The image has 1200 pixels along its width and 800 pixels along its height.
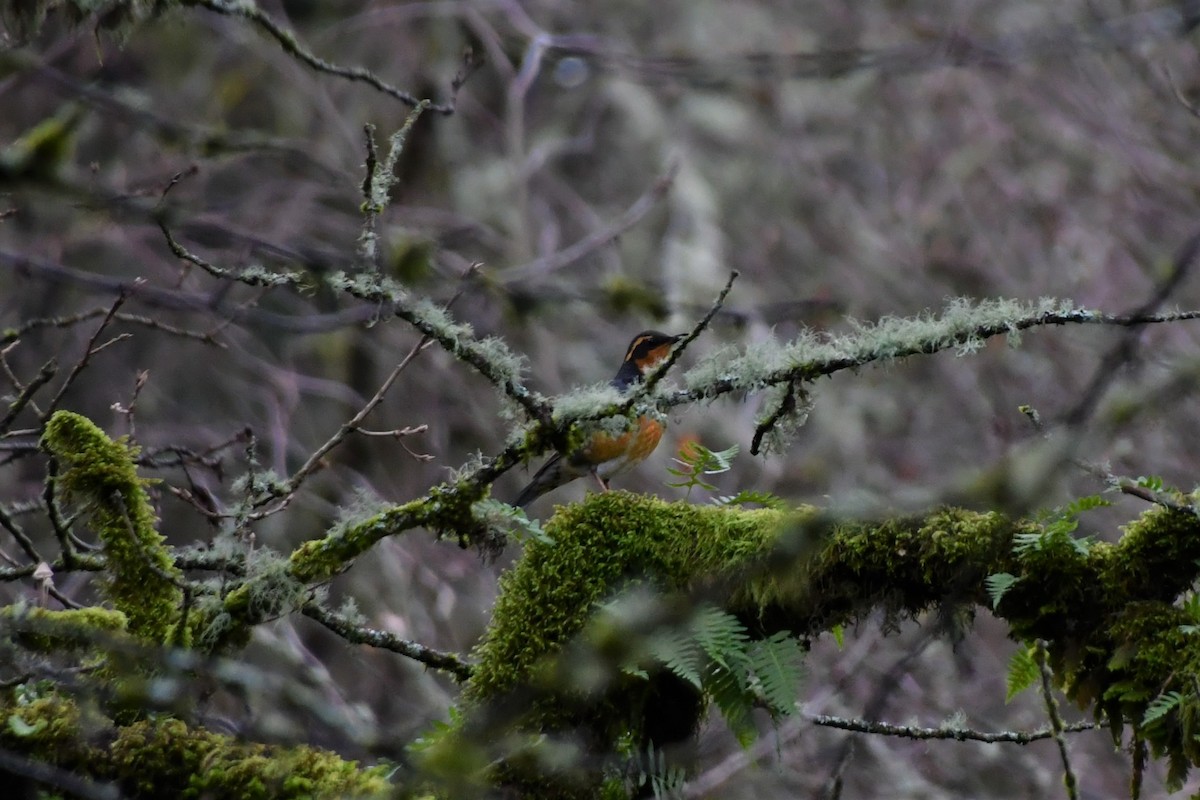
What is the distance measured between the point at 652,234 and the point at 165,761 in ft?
32.0

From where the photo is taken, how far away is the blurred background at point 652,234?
27.2ft

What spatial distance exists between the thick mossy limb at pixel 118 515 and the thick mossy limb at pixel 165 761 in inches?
12.8

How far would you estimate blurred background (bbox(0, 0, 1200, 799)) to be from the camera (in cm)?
830

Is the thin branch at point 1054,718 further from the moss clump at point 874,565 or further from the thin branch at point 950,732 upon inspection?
the moss clump at point 874,565

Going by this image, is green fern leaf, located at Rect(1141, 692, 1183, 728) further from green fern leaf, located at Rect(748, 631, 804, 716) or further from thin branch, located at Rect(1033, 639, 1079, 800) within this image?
green fern leaf, located at Rect(748, 631, 804, 716)

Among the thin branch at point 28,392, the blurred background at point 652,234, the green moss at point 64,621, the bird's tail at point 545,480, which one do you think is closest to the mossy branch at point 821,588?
the green moss at point 64,621

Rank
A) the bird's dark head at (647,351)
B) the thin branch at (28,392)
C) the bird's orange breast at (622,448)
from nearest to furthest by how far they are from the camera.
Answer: the thin branch at (28,392) < the bird's orange breast at (622,448) < the bird's dark head at (647,351)

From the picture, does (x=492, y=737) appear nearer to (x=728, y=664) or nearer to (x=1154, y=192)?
(x=728, y=664)

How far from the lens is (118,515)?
3.15 metres

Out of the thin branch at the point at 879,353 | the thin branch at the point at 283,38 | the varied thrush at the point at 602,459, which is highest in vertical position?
the thin branch at the point at 283,38

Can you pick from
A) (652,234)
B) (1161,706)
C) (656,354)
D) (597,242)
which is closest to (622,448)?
(656,354)

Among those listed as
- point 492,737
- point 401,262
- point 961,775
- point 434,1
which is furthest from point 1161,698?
point 434,1

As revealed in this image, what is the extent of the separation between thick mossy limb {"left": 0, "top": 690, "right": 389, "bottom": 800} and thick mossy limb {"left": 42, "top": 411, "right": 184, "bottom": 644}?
0.33m

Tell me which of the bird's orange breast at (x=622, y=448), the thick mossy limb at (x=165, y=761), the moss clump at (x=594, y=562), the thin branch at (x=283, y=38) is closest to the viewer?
the thick mossy limb at (x=165, y=761)
